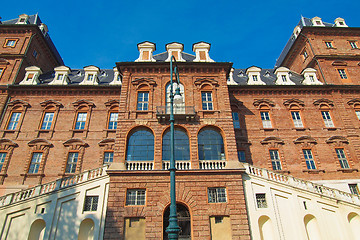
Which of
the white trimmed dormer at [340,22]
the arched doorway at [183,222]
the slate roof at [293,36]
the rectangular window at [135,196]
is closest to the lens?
the arched doorway at [183,222]

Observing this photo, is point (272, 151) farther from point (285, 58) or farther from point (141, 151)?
point (285, 58)

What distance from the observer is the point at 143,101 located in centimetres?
2194

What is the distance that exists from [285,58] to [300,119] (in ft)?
45.8

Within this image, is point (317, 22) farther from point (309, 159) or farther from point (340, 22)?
point (309, 159)

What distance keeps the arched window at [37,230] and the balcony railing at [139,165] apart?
6.77m

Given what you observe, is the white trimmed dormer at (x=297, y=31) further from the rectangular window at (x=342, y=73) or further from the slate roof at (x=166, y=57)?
the slate roof at (x=166, y=57)

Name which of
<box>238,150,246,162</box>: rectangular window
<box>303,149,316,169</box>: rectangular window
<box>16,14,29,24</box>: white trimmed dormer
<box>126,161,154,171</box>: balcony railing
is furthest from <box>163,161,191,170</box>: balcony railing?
<box>16,14,29,24</box>: white trimmed dormer

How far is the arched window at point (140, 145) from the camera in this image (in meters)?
19.5

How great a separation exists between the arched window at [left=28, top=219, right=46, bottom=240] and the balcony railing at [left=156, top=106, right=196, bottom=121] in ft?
37.1

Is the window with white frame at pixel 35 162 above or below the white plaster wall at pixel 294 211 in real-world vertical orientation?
above

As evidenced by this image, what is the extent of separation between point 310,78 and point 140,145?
71.3ft

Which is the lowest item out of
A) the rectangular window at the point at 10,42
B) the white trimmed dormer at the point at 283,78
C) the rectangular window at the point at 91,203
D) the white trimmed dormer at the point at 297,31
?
the rectangular window at the point at 91,203

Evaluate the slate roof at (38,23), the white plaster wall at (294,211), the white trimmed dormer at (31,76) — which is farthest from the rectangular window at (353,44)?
the slate roof at (38,23)

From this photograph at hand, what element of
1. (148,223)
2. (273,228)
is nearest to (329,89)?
(273,228)
